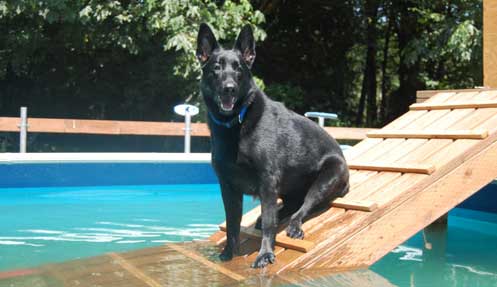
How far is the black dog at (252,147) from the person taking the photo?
120 inches

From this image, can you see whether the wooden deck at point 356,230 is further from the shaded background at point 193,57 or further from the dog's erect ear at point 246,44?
the shaded background at point 193,57

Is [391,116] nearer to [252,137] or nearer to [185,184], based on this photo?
[185,184]

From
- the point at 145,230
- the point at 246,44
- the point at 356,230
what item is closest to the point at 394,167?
the point at 356,230

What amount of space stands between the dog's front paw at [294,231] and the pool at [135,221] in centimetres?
59

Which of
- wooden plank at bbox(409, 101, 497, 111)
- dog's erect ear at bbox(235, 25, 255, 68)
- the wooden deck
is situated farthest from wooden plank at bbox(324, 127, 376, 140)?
dog's erect ear at bbox(235, 25, 255, 68)

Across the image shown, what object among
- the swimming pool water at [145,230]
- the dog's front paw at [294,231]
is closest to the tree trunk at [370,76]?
the swimming pool water at [145,230]

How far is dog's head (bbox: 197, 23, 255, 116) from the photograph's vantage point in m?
3.01

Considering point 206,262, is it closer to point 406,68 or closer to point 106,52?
point 106,52

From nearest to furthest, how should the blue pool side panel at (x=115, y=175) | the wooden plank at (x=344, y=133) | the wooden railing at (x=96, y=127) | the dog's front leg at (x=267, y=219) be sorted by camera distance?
the dog's front leg at (x=267, y=219) < the blue pool side panel at (x=115, y=175) < the wooden railing at (x=96, y=127) < the wooden plank at (x=344, y=133)

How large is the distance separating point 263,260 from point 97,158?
4.38m

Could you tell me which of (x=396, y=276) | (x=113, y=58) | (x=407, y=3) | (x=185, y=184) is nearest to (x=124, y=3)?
(x=113, y=58)

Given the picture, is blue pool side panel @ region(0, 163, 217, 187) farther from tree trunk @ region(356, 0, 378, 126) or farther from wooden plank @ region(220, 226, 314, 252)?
tree trunk @ region(356, 0, 378, 126)

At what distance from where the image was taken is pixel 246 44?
10.4 feet

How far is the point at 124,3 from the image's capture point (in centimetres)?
1170
